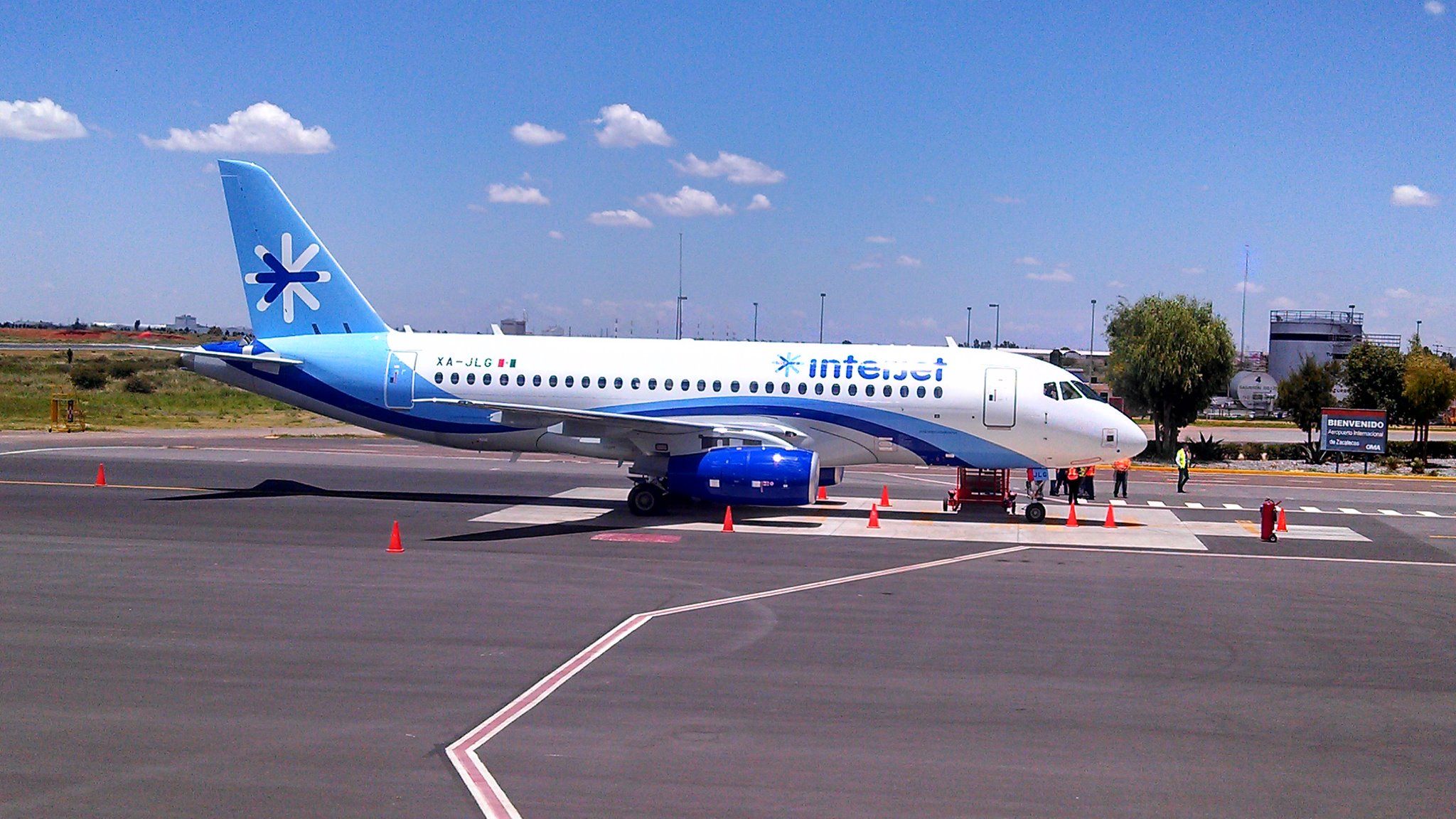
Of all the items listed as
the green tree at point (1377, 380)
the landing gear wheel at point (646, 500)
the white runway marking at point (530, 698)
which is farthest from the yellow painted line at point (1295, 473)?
the white runway marking at point (530, 698)

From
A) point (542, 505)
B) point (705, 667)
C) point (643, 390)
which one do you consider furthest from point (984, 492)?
point (705, 667)

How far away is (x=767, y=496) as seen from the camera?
23.0m

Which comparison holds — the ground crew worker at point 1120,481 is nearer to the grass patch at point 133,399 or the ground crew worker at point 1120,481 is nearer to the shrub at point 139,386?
the grass patch at point 133,399

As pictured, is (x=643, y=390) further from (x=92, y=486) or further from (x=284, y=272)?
(x=92, y=486)

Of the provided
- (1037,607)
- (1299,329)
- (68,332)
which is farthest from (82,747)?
A: (68,332)

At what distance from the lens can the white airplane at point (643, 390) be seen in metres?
25.3

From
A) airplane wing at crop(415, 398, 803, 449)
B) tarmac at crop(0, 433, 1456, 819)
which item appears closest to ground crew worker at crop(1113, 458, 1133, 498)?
tarmac at crop(0, 433, 1456, 819)

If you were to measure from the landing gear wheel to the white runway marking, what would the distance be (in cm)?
728

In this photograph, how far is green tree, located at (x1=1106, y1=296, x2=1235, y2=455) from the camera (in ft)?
161

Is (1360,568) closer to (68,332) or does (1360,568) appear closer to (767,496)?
(767,496)

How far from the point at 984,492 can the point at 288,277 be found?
1771 centimetres

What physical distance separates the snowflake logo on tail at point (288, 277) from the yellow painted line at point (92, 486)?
4769 mm

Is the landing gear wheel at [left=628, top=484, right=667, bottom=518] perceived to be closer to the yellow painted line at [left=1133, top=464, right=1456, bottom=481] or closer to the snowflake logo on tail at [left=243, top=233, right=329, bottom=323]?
the snowflake logo on tail at [left=243, top=233, right=329, bottom=323]

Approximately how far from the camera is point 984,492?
27312mm
